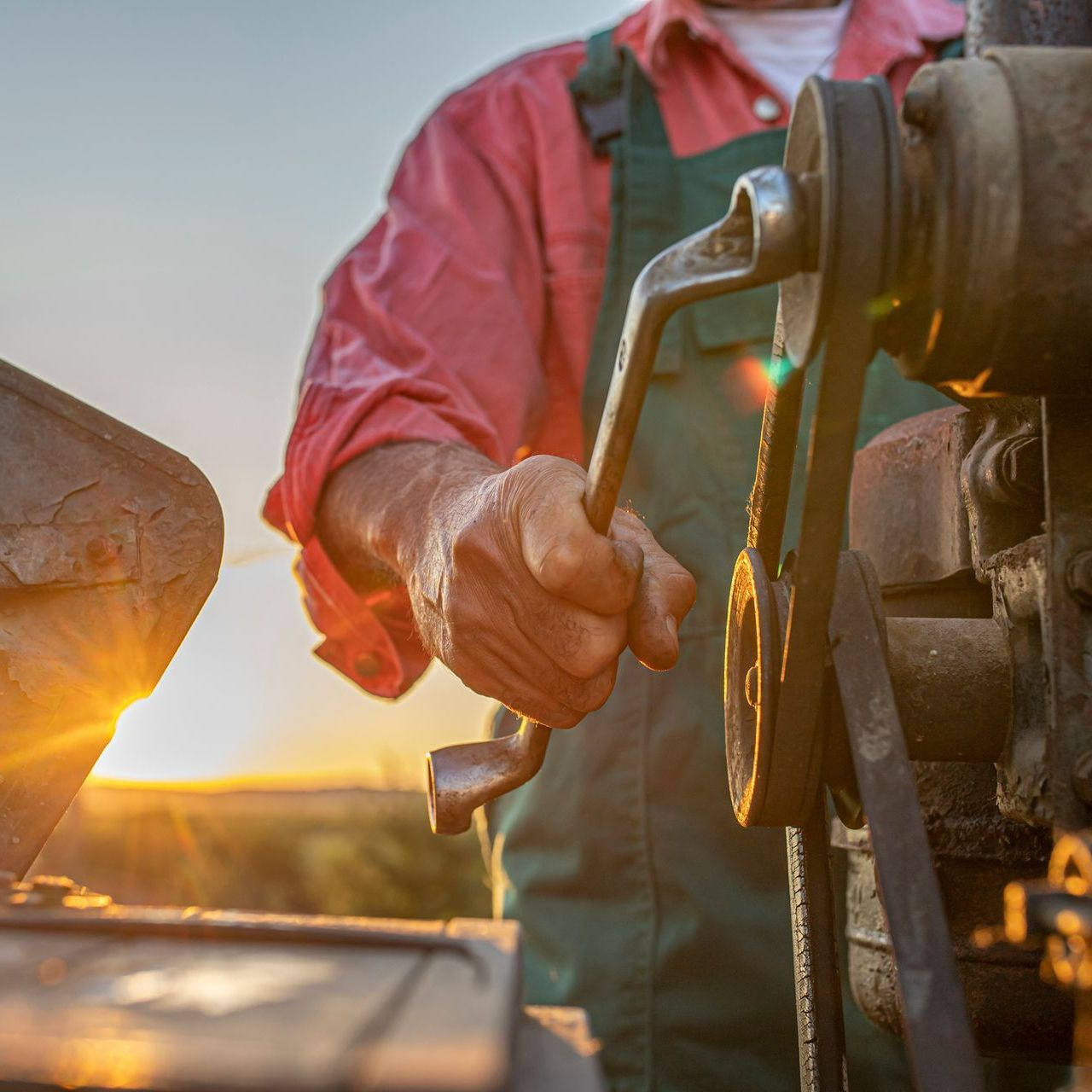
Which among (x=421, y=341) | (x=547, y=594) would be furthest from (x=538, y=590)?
(x=421, y=341)

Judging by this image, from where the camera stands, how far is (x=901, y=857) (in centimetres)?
65

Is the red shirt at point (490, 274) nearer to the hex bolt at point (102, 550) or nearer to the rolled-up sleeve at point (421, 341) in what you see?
the rolled-up sleeve at point (421, 341)

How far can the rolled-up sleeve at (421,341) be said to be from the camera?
5.00ft

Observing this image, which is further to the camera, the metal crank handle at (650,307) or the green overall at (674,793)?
the green overall at (674,793)

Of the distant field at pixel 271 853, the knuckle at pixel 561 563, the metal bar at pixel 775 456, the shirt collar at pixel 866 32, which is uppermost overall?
the shirt collar at pixel 866 32

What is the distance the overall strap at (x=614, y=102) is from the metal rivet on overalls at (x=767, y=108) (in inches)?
6.2

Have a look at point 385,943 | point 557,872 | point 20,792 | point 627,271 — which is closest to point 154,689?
point 20,792

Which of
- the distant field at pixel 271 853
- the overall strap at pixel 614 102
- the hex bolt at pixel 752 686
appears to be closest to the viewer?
the hex bolt at pixel 752 686

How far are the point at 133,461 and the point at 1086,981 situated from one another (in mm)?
730

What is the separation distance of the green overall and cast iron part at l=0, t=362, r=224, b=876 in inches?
32.1

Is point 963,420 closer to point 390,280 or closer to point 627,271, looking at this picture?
point 627,271

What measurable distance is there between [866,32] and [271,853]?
5.74 meters

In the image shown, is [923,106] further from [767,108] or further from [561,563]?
[767,108]

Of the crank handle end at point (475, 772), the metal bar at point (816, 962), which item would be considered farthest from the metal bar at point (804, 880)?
the crank handle end at point (475, 772)
